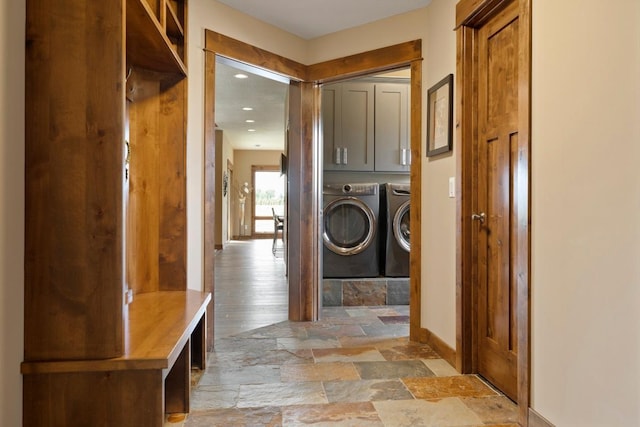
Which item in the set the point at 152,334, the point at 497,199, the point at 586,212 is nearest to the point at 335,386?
the point at 152,334

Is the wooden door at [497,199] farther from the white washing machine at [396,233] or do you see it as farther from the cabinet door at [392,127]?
the cabinet door at [392,127]

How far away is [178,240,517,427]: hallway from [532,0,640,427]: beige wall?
1.69 feet

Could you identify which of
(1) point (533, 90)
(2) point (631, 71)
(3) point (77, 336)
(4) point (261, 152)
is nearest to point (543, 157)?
(1) point (533, 90)

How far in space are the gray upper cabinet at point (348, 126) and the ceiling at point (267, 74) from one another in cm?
53

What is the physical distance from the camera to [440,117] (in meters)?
2.83

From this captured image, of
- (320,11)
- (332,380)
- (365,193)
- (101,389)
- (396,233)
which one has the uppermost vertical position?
(320,11)

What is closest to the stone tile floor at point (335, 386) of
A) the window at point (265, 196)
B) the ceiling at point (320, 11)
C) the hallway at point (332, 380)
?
the hallway at point (332, 380)

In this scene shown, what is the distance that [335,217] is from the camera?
450 centimetres

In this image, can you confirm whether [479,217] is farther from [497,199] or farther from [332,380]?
[332,380]

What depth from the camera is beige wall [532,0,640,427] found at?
1305 mm

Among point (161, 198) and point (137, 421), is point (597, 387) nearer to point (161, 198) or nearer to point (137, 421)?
point (137, 421)

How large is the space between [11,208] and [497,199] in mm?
2025

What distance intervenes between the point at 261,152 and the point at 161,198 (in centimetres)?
1184

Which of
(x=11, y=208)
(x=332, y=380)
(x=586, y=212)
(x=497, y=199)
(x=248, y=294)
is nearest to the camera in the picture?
(x=11, y=208)
